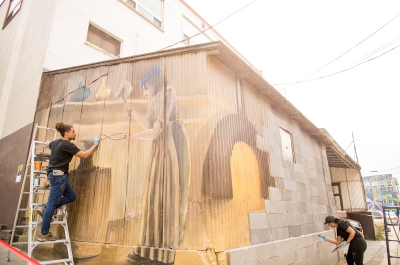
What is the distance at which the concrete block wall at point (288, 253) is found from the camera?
400 cm

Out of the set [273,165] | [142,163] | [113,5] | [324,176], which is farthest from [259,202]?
[113,5]

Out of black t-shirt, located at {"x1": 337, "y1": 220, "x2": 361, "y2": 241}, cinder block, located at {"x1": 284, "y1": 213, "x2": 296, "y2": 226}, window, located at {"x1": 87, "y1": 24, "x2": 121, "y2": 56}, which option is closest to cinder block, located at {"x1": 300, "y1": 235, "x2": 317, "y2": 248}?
cinder block, located at {"x1": 284, "y1": 213, "x2": 296, "y2": 226}

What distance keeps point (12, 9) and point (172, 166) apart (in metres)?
11.3

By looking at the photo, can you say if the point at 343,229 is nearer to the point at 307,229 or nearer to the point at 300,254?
the point at 307,229

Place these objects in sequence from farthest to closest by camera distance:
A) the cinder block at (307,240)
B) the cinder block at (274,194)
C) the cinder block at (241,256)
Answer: the cinder block at (307,240) → the cinder block at (274,194) → the cinder block at (241,256)

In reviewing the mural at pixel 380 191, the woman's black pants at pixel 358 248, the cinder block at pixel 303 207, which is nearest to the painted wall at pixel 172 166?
the cinder block at pixel 303 207

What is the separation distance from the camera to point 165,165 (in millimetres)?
4199

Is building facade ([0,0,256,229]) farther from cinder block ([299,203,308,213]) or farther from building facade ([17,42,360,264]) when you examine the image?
cinder block ([299,203,308,213])

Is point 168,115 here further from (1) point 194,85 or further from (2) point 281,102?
(2) point 281,102

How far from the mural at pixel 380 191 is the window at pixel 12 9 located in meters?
64.0

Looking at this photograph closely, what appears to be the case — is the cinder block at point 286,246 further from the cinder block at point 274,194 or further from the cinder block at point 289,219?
the cinder block at point 274,194

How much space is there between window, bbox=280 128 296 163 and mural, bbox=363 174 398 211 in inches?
2257

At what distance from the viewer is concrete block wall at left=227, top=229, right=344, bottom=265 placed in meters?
4.00

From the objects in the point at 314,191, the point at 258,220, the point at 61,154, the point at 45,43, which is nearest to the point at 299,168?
the point at 314,191
